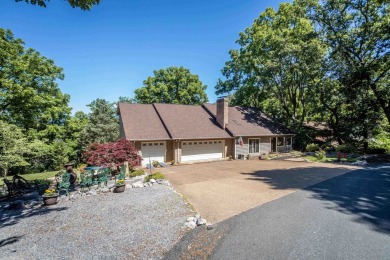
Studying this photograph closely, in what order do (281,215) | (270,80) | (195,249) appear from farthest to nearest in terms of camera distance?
1. (270,80)
2. (281,215)
3. (195,249)

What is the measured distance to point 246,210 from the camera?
25.3ft

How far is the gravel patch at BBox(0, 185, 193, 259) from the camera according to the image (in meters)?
5.41

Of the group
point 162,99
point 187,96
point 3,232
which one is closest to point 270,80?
point 187,96

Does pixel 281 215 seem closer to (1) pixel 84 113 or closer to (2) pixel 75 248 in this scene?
(2) pixel 75 248

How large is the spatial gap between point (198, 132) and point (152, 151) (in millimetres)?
4980

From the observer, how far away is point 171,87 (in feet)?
129

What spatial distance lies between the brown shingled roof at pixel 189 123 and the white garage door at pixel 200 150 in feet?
2.84

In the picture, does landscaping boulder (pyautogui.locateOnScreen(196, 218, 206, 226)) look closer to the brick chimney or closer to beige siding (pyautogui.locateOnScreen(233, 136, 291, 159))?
beige siding (pyautogui.locateOnScreen(233, 136, 291, 159))

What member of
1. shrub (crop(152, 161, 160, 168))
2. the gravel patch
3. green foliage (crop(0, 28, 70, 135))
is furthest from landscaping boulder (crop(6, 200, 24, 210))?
green foliage (crop(0, 28, 70, 135))

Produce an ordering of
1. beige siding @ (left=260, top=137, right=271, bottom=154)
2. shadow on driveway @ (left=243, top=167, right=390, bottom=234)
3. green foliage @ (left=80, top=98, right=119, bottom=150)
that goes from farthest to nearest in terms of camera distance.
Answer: green foliage @ (left=80, top=98, right=119, bottom=150)
beige siding @ (left=260, top=137, right=271, bottom=154)
shadow on driveway @ (left=243, top=167, right=390, bottom=234)

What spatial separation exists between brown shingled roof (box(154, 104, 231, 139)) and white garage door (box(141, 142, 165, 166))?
160 cm

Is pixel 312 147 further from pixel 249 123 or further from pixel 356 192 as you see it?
pixel 356 192

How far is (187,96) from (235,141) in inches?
735

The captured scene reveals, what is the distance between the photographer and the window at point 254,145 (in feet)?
79.5
